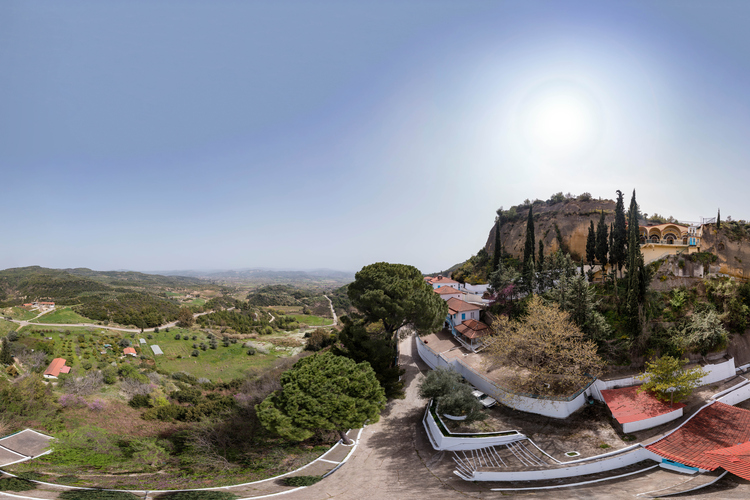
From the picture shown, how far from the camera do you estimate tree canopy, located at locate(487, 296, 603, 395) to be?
17734 mm

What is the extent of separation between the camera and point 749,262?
25156 mm

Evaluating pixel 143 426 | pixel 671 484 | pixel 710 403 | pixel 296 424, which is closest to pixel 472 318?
pixel 710 403

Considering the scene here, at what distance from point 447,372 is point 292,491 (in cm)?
1101

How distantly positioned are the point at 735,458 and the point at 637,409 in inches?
159

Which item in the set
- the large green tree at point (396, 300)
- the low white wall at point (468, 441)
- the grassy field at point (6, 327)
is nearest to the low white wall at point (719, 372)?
the low white wall at point (468, 441)

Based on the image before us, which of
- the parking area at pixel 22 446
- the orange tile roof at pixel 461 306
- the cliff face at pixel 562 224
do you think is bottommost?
the parking area at pixel 22 446

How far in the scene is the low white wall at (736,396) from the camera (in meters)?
17.3

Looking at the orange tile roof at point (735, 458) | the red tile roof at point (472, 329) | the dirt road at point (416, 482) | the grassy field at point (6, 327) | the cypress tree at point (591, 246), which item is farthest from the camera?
the grassy field at point (6, 327)

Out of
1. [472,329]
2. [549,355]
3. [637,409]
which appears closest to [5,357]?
[472,329]

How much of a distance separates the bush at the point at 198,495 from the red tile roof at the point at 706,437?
1879cm

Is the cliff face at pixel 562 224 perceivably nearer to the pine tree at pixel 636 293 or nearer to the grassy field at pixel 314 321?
the pine tree at pixel 636 293

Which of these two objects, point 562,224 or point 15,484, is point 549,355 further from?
point 562,224

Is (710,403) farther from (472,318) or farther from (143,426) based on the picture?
(143,426)

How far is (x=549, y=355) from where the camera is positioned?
18.6 m
